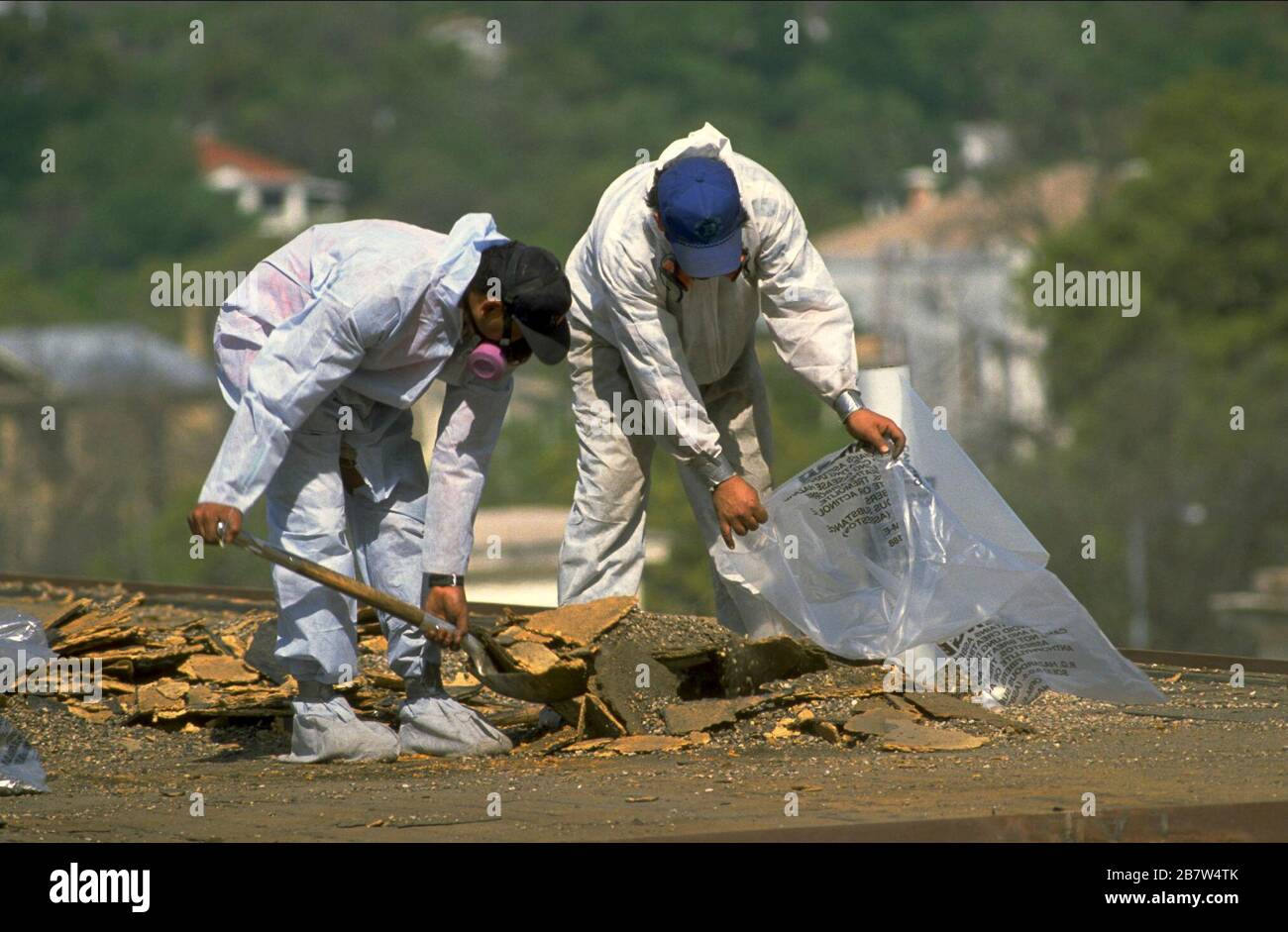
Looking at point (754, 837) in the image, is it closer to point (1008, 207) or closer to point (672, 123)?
point (1008, 207)

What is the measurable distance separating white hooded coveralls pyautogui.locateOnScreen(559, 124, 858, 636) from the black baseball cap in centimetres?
46

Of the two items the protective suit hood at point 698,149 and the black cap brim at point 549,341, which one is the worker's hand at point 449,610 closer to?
the black cap brim at point 549,341

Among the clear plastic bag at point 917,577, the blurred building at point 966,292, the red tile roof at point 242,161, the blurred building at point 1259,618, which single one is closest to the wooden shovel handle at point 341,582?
the clear plastic bag at point 917,577

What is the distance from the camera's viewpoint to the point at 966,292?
5119 cm

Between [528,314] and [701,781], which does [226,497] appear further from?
[701,781]

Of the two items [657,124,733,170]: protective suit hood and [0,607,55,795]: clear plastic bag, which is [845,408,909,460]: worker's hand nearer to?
[657,124,733,170]: protective suit hood

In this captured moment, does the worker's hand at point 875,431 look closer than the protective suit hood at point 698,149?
No

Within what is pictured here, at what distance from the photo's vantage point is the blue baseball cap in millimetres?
5176

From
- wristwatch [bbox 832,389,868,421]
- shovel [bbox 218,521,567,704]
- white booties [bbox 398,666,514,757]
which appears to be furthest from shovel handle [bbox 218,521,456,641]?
wristwatch [bbox 832,389,868,421]

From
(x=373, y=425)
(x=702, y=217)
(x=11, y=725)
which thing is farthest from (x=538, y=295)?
(x=11, y=725)

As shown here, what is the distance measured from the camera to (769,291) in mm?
→ 5562

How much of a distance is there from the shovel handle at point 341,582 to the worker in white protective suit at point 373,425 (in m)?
0.07

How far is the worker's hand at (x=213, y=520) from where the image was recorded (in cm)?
477

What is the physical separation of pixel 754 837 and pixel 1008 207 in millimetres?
51546
